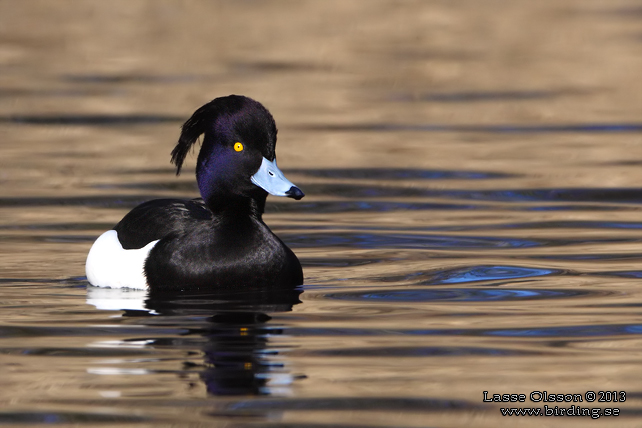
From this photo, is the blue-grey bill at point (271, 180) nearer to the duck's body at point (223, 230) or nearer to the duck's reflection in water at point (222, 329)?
the duck's body at point (223, 230)

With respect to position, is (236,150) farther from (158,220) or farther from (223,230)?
(158,220)

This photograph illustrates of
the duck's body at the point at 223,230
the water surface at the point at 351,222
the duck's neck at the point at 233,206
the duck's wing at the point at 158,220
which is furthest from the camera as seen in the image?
the duck's wing at the point at 158,220

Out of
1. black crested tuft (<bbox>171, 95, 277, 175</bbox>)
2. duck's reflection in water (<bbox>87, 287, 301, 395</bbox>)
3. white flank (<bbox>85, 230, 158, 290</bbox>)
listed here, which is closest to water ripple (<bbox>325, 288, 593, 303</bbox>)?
duck's reflection in water (<bbox>87, 287, 301, 395</bbox>)

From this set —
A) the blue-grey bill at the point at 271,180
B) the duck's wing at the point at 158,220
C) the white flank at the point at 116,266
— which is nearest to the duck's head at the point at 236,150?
the blue-grey bill at the point at 271,180

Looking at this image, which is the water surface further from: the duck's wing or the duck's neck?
the duck's neck

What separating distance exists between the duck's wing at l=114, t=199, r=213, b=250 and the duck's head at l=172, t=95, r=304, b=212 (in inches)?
9.7

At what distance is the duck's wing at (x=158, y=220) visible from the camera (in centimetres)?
734

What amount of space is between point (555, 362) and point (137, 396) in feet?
6.02

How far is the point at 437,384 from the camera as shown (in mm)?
5324

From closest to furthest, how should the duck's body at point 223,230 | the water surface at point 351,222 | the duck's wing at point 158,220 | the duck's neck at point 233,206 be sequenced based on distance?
the water surface at point 351,222
the duck's body at point 223,230
the duck's neck at point 233,206
the duck's wing at point 158,220

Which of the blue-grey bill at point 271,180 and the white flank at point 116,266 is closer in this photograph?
the blue-grey bill at point 271,180

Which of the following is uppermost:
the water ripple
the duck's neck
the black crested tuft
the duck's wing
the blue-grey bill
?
the black crested tuft

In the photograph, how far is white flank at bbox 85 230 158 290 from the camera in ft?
23.8

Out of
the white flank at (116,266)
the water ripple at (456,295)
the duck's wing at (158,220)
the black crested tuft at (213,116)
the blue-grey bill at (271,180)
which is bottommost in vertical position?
the water ripple at (456,295)
